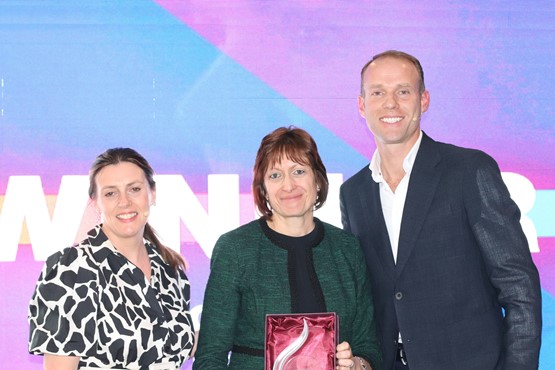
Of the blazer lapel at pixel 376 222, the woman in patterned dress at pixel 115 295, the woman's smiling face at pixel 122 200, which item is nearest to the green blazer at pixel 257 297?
the blazer lapel at pixel 376 222

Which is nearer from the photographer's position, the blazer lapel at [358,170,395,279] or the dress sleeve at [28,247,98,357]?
the dress sleeve at [28,247,98,357]

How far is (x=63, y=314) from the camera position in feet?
8.57

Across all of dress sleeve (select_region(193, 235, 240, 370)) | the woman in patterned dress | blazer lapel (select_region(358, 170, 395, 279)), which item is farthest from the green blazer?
the woman in patterned dress

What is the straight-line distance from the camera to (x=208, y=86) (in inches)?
168

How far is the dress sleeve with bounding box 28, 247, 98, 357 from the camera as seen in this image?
2607 mm

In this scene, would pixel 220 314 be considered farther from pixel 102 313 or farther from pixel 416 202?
pixel 416 202

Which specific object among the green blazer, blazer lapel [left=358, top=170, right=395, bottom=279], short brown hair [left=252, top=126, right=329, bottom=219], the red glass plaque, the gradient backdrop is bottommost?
the red glass plaque

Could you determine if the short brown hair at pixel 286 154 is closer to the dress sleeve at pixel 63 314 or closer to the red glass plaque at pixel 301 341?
the red glass plaque at pixel 301 341

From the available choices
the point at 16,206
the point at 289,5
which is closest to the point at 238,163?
the point at 289,5

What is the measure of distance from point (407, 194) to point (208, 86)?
6.08 feet

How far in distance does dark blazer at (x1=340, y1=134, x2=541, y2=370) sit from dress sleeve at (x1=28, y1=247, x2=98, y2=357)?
3.73 feet

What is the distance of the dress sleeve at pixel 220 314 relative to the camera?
263 centimetres

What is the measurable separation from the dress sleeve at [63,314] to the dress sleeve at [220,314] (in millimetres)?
406

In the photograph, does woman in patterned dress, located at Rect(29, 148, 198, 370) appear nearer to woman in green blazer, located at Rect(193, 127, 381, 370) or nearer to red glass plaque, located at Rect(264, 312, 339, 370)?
woman in green blazer, located at Rect(193, 127, 381, 370)
